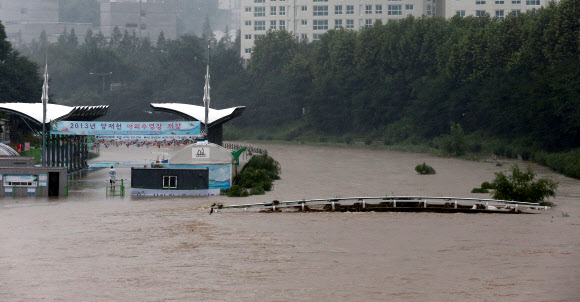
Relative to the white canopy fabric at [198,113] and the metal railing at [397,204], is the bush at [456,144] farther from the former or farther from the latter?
the metal railing at [397,204]

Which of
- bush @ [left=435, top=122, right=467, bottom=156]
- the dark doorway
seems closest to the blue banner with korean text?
the dark doorway

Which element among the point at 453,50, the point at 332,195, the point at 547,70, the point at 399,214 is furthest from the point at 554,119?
the point at 399,214

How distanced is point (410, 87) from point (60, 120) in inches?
3192

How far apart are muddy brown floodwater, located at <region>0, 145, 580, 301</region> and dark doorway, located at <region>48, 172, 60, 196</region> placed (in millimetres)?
1304

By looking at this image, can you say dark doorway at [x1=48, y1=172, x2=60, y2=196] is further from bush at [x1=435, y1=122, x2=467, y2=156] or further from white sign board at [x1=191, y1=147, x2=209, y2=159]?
bush at [x1=435, y1=122, x2=467, y2=156]

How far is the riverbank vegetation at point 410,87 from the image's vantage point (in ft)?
343

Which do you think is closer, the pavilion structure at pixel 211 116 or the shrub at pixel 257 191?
the shrub at pixel 257 191

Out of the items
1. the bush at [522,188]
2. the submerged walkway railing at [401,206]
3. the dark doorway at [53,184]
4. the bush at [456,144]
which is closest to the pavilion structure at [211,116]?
the dark doorway at [53,184]

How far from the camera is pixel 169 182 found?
61438 millimetres

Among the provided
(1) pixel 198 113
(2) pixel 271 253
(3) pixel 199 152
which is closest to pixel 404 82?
(1) pixel 198 113

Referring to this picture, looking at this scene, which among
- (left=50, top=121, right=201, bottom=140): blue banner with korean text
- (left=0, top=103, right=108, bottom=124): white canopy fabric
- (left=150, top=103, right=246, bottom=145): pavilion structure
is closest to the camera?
(left=50, top=121, right=201, bottom=140): blue banner with korean text

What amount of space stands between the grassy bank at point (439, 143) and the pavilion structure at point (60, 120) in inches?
1585

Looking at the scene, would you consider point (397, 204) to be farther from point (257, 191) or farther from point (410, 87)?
point (410, 87)

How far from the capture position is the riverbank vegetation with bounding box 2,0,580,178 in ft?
343
